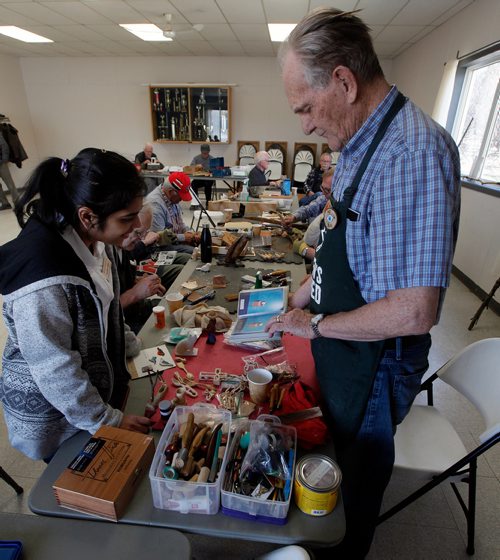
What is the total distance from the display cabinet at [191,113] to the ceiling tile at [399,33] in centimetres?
357

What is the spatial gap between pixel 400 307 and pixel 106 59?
1010 centimetres

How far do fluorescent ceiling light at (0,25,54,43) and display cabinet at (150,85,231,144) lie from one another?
2301 millimetres

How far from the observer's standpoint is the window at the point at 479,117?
399cm

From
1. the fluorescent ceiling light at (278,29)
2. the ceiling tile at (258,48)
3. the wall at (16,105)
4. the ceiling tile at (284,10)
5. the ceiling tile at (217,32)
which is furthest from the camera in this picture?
the wall at (16,105)

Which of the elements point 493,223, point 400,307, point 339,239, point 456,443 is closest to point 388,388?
point 400,307

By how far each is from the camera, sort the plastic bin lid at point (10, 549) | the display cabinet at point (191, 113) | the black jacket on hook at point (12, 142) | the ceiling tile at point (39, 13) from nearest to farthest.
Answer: the plastic bin lid at point (10, 549)
the ceiling tile at point (39, 13)
the black jacket on hook at point (12, 142)
the display cabinet at point (191, 113)

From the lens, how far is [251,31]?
5977 millimetres

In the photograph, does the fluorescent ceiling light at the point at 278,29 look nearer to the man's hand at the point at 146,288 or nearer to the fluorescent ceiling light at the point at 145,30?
the fluorescent ceiling light at the point at 145,30

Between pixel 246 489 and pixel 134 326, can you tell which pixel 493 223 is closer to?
pixel 134 326

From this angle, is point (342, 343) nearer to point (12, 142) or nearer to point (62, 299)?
point (62, 299)

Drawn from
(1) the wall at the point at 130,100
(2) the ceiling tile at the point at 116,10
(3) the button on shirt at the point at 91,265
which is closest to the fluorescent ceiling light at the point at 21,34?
(1) the wall at the point at 130,100

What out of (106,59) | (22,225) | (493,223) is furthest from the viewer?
(106,59)

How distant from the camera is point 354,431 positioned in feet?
3.58

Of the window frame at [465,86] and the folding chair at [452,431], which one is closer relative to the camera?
the folding chair at [452,431]
